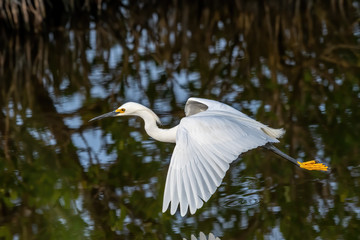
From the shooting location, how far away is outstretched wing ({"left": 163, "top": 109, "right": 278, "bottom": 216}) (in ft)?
11.5

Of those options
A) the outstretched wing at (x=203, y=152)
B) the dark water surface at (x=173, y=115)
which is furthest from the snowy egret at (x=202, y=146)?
the dark water surface at (x=173, y=115)

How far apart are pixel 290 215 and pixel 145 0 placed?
28.9ft

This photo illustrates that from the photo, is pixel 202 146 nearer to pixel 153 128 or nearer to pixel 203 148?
pixel 203 148

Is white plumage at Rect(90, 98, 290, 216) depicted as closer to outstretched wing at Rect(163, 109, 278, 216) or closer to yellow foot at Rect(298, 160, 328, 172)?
outstretched wing at Rect(163, 109, 278, 216)

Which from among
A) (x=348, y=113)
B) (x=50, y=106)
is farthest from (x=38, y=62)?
(x=348, y=113)

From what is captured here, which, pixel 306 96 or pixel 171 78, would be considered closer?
A: pixel 306 96

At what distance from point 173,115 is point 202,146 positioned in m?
2.75

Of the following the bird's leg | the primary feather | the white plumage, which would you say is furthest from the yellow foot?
the primary feather

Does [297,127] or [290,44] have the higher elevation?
[290,44]

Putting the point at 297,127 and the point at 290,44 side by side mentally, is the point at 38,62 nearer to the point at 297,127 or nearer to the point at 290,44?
the point at 290,44

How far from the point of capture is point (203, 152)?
385 centimetres

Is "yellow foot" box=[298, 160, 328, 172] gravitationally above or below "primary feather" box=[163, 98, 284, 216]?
below

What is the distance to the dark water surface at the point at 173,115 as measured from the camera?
15.0ft

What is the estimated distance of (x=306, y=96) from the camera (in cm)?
684
